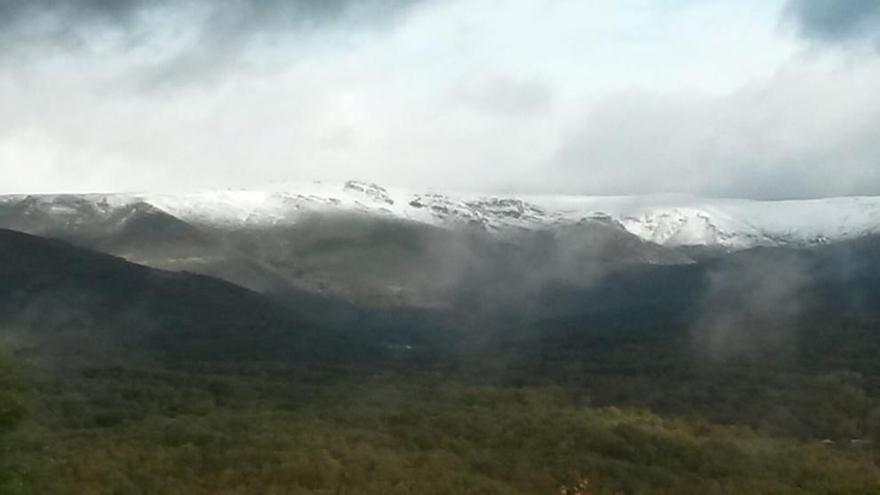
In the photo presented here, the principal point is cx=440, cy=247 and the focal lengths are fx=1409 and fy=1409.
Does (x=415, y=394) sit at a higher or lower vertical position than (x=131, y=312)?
higher

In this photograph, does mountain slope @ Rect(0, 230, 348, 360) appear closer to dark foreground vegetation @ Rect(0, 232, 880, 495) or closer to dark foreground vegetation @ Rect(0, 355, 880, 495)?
dark foreground vegetation @ Rect(0, 232, 880, 495)

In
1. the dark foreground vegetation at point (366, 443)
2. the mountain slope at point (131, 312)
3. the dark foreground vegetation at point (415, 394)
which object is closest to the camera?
the dark foreground vegetation at point (366, 443)

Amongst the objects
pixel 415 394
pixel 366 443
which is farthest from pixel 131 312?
pixel 366 443

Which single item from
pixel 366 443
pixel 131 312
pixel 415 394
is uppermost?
pixel 366 443

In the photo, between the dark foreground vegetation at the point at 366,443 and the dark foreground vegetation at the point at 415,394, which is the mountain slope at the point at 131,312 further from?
the dark foreground vegetation at the point at 366,443

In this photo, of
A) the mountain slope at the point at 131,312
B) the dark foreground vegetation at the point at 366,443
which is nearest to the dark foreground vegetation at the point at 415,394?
the dark foreground vegetation at the point at 366,443

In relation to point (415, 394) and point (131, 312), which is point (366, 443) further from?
point (131, 312)

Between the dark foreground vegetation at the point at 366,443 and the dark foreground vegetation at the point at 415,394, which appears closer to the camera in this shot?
the dark foreground vegetation at the point at 366,443

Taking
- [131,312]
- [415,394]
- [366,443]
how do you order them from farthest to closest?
1. [131,312]
2. [415,394]
3. [366,443]

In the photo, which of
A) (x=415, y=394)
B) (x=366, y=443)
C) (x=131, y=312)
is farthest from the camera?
(x=131, y=312)

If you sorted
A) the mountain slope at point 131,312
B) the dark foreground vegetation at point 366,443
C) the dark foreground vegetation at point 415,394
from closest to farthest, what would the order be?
the dark foreground vegetation at point 366,443 < the dark foreground vegetation at point 415,394 < the mountain slope at point 131,312

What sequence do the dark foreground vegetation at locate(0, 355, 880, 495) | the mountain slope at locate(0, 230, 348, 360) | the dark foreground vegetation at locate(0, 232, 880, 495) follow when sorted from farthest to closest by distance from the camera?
the mountain slope at locate(0, 230, 348, 360), the dark foreground vegetation at locate(0, 232, 880, 495), the dark foreground vegetation at locate(0, 355, 880, 495)

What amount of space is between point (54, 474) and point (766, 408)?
52.6 meters

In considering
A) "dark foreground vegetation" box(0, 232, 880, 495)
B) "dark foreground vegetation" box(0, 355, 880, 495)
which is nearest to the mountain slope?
"dark foreground vegetation" box(0, 232, 880, 495)
